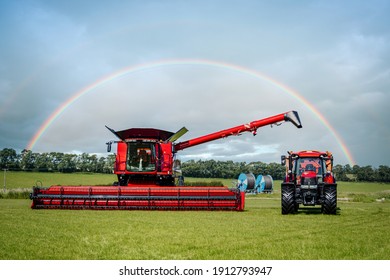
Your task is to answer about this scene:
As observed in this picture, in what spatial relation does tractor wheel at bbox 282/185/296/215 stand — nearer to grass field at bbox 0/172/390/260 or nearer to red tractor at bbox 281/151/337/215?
red tractor at bbox 281/151/337/215

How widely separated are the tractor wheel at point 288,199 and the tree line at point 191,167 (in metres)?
75.3

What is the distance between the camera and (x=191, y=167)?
3789 inches

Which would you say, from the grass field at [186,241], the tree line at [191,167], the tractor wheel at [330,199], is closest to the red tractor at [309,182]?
the tractor wheel at [330,199]

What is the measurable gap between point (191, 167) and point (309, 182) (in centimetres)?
7630

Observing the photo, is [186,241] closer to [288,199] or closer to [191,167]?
[288,199]

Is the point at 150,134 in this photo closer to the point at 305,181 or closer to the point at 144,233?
the point at 305,181

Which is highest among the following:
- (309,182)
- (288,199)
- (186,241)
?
(309,182)

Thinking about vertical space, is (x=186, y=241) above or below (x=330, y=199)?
below

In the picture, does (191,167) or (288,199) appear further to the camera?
(191,167)

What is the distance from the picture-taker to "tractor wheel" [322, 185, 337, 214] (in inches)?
773

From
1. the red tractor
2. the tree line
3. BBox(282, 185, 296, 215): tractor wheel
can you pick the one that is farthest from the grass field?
the tree line

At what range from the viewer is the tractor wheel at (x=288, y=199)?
19.6 meters

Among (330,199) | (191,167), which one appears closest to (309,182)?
(330,199)

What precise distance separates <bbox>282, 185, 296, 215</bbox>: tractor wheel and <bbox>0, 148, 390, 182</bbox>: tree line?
7532cm
